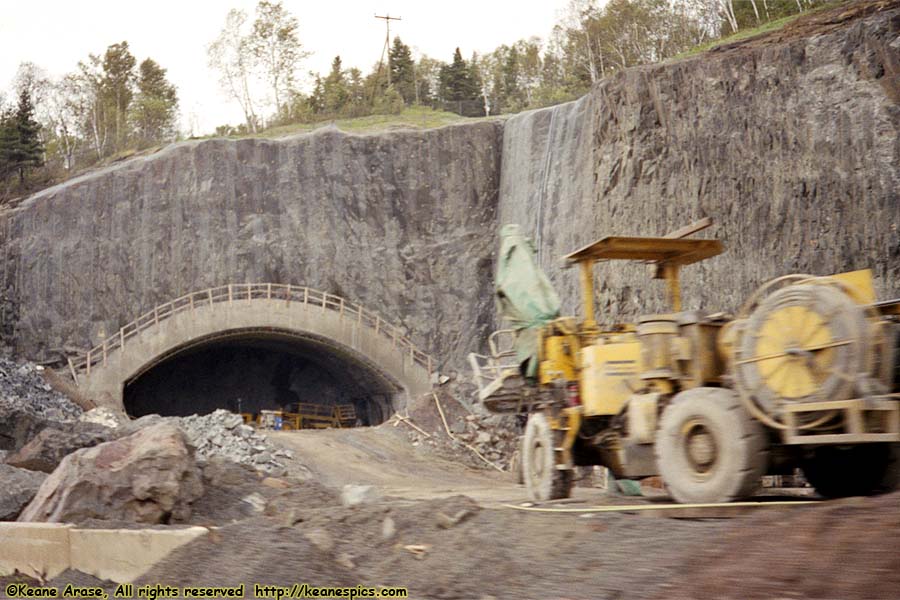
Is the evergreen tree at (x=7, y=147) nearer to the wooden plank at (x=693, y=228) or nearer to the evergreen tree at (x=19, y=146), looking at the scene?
the evergreen tree at (x=19, y=146)

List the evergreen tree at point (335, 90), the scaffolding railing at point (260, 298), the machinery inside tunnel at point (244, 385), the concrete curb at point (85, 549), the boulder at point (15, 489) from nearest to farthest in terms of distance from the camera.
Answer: the concrete curb at point (85, 549) → the boulder at point (15, 489) → the scaffolding railing at point (260, 298) → the machinery inside tunnel at point (244, 385) → the evergreen tree at point (335, 90)

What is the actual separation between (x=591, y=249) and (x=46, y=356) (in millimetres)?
31394

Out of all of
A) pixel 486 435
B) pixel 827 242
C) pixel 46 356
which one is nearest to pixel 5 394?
pixel 46 356

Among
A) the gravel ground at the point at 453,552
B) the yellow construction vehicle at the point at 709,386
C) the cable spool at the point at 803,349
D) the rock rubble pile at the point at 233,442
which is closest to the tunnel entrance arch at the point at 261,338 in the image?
the rock rubble pile at the point at 233,442

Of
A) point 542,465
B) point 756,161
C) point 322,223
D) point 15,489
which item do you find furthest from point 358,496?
point 322,223

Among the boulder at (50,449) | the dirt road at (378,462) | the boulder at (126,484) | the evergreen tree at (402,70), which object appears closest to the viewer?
the boulder at (126,484)

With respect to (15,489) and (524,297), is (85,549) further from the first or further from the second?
(524,297)

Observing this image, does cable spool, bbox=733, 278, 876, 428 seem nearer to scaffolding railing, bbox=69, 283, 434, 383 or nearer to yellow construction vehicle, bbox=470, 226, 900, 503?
yellow construction vehicle, bbox=470, 226, 900, 503

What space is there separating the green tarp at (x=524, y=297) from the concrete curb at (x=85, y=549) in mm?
3647

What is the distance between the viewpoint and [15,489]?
11164mm

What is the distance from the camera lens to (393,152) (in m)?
37.4

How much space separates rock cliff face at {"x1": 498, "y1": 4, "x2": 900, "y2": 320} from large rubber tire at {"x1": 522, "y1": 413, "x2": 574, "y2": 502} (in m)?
11.5

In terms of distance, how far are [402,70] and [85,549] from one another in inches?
2705

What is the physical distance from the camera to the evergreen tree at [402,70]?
242 ft
